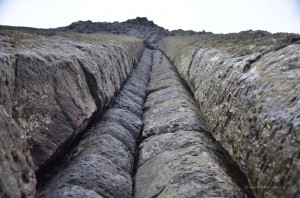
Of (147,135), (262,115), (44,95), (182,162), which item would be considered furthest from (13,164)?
(147,135)

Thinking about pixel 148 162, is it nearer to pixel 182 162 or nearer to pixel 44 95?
pixel 182 162

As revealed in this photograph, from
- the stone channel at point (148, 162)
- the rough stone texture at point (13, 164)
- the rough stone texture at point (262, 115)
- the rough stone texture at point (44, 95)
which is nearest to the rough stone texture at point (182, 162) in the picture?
the stone channel at point (148, 162)

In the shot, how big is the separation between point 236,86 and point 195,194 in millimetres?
1236

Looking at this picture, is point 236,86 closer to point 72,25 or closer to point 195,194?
point 195,194

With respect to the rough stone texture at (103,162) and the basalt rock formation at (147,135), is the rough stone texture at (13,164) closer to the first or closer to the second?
the basalt rock formation at (147,135)

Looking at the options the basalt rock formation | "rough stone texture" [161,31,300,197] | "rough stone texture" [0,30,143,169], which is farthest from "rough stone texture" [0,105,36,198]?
"rough stone texture" [161,31,300,197]

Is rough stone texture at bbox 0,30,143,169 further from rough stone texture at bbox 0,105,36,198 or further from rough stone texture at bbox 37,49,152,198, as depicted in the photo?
rough stone texture at bbox 0,105,36,198

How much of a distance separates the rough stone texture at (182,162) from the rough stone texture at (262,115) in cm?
14

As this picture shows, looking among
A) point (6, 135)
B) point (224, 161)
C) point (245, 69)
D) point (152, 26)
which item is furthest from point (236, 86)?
point (152, 26)

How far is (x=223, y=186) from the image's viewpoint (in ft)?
7.79

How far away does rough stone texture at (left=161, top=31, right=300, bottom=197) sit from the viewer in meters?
1.79

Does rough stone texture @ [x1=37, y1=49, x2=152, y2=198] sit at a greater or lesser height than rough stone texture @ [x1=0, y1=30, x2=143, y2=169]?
lesser

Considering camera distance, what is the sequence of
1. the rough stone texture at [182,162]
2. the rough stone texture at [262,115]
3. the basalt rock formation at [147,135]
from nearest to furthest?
the rough stone texture at [262,115] → the basalt rock formation at [147,135] → the rough stone texture at [182,162]

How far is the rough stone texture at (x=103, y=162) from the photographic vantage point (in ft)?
8.18
